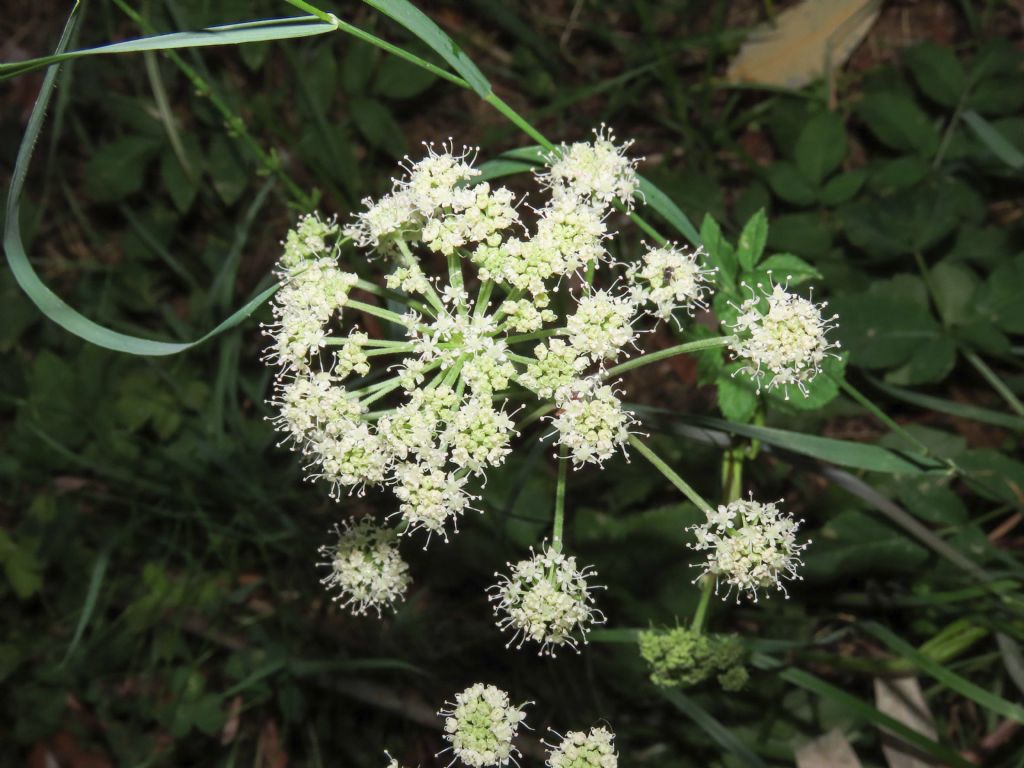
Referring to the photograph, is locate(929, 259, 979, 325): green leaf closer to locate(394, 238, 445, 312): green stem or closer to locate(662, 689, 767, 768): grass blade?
locate(662, 689, 767, 768): grass blade

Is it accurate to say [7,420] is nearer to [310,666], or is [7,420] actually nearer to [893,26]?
[310,666]

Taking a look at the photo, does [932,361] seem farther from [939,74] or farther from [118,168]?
[118,168]

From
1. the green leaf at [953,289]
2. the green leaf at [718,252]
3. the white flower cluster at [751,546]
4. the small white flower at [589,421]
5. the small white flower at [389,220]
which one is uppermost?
the green leaf at [953,289]

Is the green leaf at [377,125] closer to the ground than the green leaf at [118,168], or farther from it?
farther from it

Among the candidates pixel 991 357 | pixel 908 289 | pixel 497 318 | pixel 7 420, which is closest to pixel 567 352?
pixel 497 318

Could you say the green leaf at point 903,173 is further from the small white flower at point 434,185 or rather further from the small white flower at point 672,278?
the small white flower at point 434,185

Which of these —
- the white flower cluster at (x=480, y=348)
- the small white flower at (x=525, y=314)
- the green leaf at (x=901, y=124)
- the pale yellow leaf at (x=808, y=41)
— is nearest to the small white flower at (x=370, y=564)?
the white flower cluster at (x=480, y=348)
